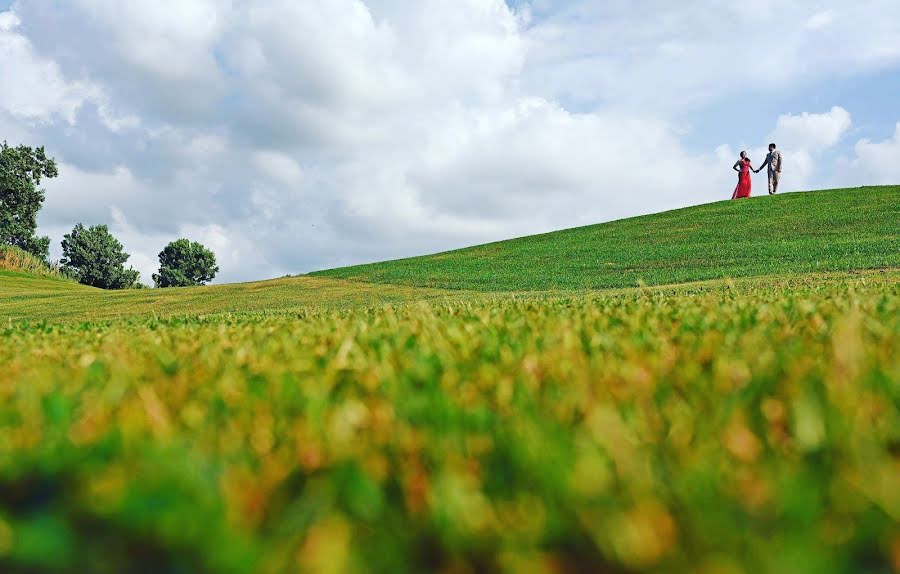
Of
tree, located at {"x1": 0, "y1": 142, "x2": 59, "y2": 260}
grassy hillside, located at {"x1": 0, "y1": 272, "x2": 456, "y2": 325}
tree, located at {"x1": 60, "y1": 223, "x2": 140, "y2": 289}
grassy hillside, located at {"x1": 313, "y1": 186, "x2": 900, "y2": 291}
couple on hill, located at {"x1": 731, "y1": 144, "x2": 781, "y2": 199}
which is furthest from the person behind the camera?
tree, located at {"x1": 60, "y1": 223, "x2": 140, "y2": 289}

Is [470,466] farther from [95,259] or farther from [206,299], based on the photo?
[95,259]

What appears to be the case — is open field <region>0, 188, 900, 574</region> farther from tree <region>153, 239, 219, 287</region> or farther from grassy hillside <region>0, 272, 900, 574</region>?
tree <region>153, 239, 219, 287</region>

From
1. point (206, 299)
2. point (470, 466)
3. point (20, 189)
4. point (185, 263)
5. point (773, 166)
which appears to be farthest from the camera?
point (185, 263)

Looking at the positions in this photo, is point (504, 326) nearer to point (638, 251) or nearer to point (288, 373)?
point (288, 373)

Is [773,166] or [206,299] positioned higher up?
[773,166]

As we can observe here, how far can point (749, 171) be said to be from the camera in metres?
40.9

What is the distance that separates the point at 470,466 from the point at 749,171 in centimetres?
4358

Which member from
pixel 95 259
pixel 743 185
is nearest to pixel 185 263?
pixel 95 259

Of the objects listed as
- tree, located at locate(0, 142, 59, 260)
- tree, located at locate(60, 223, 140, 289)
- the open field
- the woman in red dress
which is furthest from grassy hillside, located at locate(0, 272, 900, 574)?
tree, located at locate(60, 223, 140, 289)

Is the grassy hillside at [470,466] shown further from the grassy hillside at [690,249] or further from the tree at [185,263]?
the tree at [185,263]

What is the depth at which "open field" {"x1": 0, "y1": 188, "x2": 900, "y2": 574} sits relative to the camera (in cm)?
114

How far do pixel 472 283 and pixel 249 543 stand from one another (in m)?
23.5

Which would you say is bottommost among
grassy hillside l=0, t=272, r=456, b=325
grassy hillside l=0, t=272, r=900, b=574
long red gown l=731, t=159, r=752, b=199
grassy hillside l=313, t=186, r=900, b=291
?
grassy hillside l=0, t=272, r=900, b=574

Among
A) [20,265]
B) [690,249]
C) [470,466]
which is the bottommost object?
[470,466]
